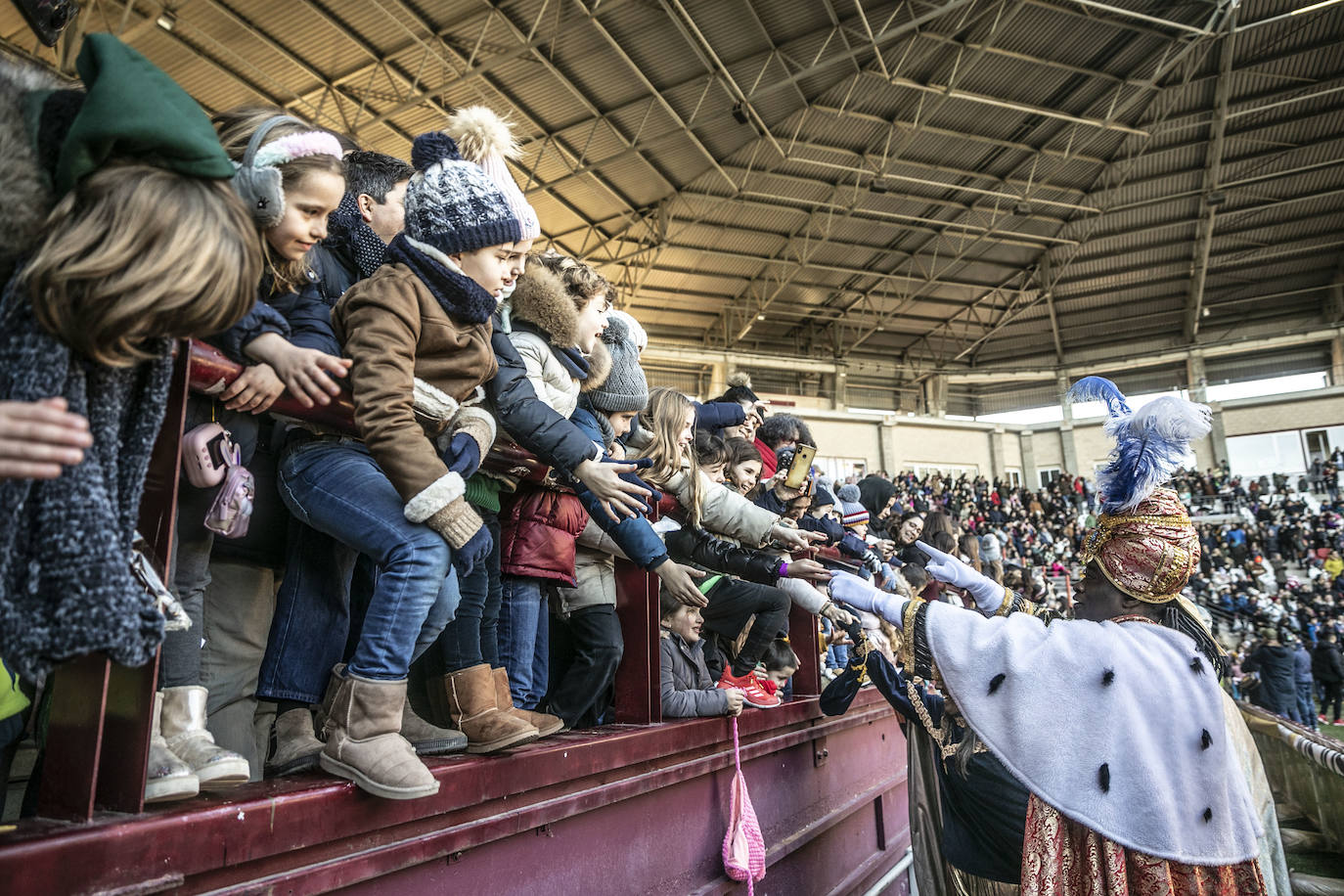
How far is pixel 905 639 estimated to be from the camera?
2912mm

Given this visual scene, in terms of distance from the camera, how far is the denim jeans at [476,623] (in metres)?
2.06

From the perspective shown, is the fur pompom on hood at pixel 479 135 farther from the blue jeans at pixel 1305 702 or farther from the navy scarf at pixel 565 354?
the blue jeans at pixel 1305 702

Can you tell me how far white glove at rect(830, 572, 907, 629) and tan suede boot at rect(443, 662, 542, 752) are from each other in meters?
1.35

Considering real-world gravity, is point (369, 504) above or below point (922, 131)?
below

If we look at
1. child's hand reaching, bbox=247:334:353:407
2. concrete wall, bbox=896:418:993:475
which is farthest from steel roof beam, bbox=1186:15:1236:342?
child's hand reaching, bbox=247:334:353:407

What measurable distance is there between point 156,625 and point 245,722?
81 cm

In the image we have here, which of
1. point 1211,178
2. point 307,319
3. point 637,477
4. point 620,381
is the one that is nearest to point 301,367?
point 307,319

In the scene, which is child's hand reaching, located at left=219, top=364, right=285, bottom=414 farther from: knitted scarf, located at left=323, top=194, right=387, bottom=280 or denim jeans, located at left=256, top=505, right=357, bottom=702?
knitted scarf, located at left=323, top=194, right=387, bottom=280

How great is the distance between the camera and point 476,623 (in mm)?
2139

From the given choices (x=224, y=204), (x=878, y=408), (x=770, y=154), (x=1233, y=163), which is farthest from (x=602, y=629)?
(x=878, y=408)

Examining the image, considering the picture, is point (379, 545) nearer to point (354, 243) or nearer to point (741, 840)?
point (354, 243)

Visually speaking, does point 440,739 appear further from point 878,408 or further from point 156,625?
point 878,408

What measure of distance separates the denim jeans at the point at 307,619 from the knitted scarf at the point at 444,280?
1.61 feet

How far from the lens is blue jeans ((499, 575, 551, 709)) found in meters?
2.40
